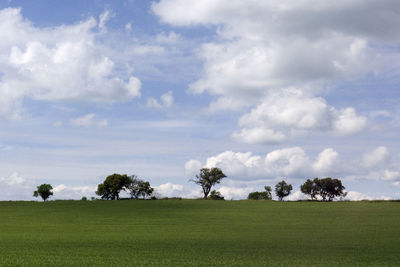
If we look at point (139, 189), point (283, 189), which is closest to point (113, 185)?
point (139, 189)

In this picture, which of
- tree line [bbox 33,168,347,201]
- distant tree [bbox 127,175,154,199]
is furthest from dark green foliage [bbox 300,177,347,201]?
distant tree [bbox 127,175,154,199]

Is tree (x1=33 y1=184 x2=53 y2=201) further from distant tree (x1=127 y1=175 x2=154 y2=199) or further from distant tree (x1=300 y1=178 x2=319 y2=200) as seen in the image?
distant tree (x1=300 y1=178 x2=319 y2=200)

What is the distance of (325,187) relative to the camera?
10806cm

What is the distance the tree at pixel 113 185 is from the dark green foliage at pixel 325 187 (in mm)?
44869

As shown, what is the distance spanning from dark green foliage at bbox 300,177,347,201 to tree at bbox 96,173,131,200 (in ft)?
147

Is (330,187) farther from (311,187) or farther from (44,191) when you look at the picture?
(44,191)

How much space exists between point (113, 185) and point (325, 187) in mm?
51115

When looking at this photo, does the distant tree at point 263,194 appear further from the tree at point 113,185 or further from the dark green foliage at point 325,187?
the tree at point 113,185

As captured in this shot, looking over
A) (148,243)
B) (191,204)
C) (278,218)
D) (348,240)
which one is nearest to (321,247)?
(348,240)

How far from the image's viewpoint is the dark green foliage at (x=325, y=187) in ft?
355

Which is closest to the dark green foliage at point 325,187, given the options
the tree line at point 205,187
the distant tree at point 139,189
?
the tree line at point 205,187

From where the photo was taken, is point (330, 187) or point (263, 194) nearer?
point (330, 187)

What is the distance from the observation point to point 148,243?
25.5 metres

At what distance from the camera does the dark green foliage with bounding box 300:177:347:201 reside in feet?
355
